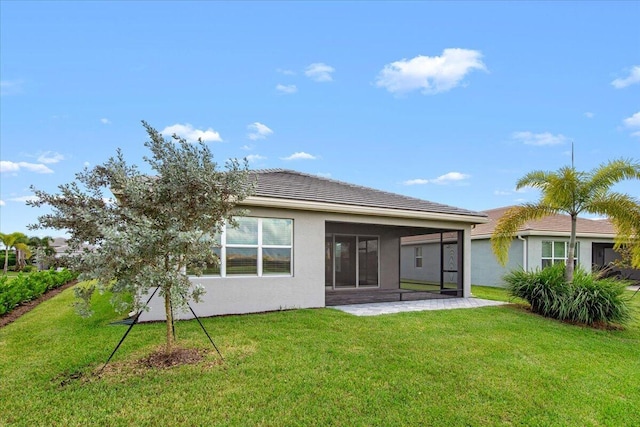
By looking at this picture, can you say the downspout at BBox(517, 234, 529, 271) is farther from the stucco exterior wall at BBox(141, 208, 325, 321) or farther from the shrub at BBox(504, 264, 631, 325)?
the stucco exterior wall at BBox(141, 208, 325, 321)

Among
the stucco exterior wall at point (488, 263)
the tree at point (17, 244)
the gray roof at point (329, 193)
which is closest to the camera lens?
the gray roof at point (329, 193)

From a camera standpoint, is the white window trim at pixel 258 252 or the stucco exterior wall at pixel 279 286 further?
the white window trim at pixel 258 252

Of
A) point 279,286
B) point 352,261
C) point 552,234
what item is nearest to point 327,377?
point 279,286

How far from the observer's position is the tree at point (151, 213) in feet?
16.6

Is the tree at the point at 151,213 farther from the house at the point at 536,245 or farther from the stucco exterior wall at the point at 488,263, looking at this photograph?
the stucco exterior wall at the point at 488,263

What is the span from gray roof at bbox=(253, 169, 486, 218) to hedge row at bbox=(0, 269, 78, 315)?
509cm

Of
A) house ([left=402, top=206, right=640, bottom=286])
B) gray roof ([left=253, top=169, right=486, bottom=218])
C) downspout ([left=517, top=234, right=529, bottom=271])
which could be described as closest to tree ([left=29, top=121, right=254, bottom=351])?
gray roof ([left=253, top=169, right=486, bottom=218])

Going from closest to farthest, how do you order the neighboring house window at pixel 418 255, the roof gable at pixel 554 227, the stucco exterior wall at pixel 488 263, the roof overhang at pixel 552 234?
the roof overhang at pixel 552 234 < the roof gable at pixel 554 227 < the stucco exterior wall at pixel 488 263 < the neighboring house window at pixel 418 255

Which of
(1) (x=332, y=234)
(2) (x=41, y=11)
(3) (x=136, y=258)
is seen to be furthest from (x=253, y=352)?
(2) (x=41, y=11)

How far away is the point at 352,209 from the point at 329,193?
1039 mm

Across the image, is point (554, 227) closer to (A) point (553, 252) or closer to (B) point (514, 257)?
(A) point (553, 252)

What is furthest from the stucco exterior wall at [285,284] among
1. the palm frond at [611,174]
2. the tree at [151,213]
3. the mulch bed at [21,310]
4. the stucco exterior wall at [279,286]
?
the palm frond at [611,174]

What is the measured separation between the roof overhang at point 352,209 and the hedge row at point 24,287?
14.2 ft

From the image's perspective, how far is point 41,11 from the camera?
33.4 feet
